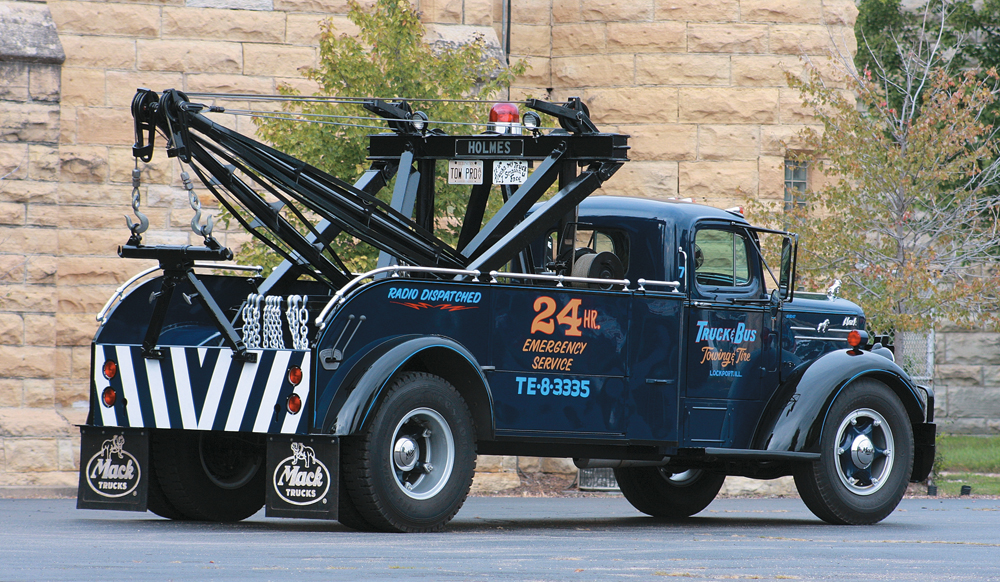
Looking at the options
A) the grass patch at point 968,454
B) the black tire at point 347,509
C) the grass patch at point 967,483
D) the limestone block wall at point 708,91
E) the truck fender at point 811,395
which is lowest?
the grass patch at point 968,454

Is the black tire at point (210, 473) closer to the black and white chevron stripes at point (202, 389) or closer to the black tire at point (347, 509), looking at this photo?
the black and white chevron stripes at point (202, 389)

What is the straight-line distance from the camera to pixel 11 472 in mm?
14609

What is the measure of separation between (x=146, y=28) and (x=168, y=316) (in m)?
6.47

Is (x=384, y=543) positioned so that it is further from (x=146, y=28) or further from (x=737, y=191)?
(x=737, y=191)

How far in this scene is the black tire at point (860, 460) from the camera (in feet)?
37.2

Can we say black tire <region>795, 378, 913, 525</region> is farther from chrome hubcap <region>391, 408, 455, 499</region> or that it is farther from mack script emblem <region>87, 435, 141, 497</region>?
mack script emblem <region>87, 435, 141, 497</region>

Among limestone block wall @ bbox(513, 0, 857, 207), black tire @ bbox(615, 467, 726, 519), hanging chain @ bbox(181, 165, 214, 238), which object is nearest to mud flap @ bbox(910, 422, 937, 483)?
black tire @ bbox(615, 467, 726, 519)

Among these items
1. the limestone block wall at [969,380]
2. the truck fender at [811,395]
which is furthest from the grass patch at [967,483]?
the truck fender at [811,395]

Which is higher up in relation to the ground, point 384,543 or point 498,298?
point 498,298

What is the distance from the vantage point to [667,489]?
42.0ft

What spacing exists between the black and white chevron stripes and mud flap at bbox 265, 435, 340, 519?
0.12 metres

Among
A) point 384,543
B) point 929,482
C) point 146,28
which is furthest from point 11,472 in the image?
point 929,482

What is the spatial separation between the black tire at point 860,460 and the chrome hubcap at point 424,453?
3.19 meters

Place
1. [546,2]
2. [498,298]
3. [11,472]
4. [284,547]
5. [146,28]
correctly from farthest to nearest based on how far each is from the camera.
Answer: [546,2]
[146,28]
[11,472]
[498,298]
[284,547]
